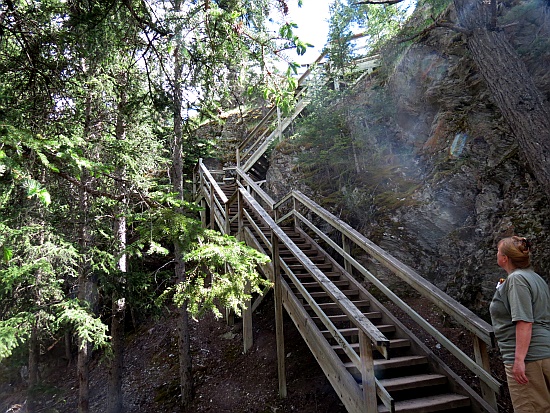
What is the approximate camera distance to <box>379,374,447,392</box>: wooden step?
311cm

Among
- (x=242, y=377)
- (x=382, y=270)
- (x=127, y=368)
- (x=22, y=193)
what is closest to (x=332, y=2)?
(x=382, y=270)

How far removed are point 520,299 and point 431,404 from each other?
1383mm

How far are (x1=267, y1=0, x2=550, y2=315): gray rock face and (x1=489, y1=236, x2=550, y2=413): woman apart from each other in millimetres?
1800

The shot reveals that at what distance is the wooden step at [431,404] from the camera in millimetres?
2885

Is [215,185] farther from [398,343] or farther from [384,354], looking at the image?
[384,354]

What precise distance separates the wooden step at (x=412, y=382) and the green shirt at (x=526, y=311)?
1141 mm

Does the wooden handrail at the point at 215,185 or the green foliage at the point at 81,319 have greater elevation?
the wooden handrail at the point at 215,185

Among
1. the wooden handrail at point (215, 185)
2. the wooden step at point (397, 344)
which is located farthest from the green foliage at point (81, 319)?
the wooden step at point (397, 344)

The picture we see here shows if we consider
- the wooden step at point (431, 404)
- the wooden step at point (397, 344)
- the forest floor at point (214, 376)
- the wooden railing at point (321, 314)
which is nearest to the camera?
the wooden railing at point (321, 314)

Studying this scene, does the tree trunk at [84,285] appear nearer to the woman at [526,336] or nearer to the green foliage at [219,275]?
the green foliage at [219,275]

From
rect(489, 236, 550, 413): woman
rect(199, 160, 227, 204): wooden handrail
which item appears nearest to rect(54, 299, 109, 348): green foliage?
rect(199, 160, 227, 204): wooden handrail

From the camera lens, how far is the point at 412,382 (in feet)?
10.4

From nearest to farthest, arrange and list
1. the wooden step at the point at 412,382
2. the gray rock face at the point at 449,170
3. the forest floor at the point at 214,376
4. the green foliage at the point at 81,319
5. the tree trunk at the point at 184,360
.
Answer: the wooden step at the point at 412,382
the gray rock face at the point at 449,170
the forest floor at the point at 214,376
the green foliage at the point at 81,319
the tree trunk at the point at 184,360

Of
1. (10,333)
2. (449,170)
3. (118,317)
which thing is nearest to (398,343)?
(449,170)
